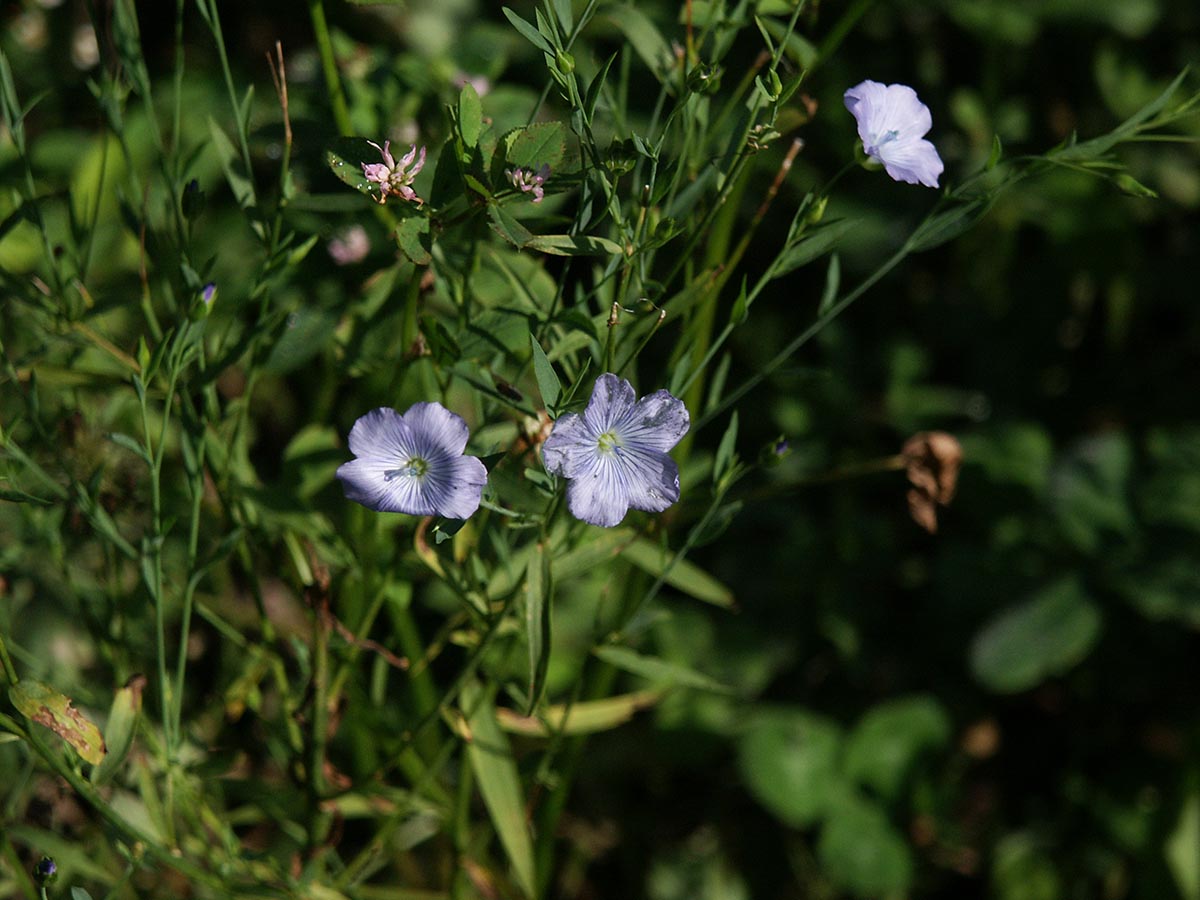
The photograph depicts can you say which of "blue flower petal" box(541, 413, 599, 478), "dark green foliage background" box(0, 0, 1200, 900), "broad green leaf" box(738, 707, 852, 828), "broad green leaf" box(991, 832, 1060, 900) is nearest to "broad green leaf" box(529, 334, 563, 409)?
"blue flower petal" box(541, 413, 599, 478)

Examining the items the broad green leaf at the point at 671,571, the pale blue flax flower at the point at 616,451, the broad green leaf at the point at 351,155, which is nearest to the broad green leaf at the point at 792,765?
the broad green leaf at the point at 671,571

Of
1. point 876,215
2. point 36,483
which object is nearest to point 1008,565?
point 876,215

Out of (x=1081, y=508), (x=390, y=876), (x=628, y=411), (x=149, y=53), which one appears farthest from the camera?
(x=149, y=53)

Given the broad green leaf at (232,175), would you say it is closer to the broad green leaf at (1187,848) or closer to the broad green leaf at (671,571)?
the broad green leaf at (671,571)

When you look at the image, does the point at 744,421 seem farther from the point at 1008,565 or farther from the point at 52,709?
the point at 52,709

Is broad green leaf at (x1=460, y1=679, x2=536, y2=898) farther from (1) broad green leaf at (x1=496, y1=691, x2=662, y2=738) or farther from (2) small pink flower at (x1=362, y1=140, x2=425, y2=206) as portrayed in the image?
(2) small pink flower at (x1=362, y1=140, x2=425, y2=206)

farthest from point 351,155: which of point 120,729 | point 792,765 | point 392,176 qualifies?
point 792,765

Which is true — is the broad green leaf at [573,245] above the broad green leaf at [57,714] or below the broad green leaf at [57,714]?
above
